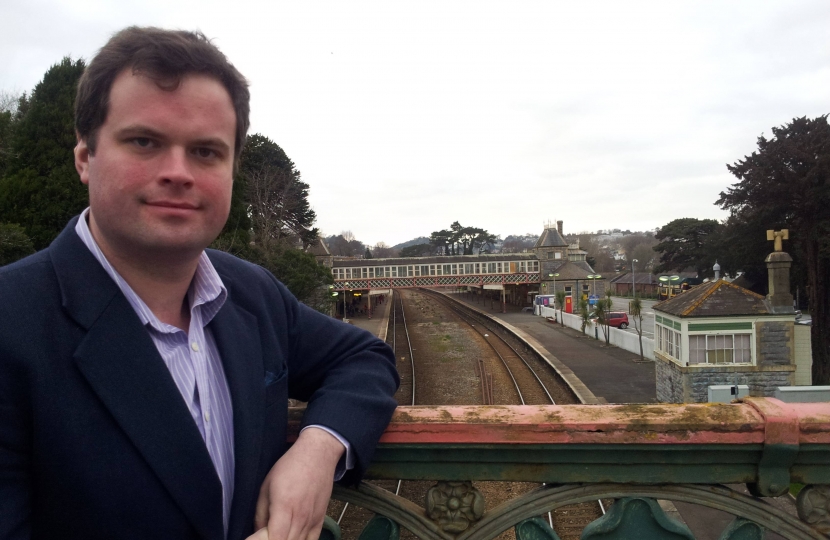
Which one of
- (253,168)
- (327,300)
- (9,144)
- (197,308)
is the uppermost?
(253,168)

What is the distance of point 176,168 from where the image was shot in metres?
1.15

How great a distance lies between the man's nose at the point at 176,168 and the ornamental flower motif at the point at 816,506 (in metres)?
1.68

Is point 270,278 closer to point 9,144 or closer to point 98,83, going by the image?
point 98,83

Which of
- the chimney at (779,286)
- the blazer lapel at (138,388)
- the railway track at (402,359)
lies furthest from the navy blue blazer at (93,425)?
the chimney at (779,286)

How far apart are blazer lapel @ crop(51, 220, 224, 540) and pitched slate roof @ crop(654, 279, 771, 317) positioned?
1482 centimetres

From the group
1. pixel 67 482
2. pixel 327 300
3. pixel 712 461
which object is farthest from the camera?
pixel 327 300

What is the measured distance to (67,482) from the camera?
3.20 feet

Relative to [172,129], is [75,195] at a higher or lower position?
higher

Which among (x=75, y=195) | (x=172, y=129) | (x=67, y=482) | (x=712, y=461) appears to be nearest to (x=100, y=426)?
(x=67, y=482)

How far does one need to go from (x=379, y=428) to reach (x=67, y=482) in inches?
26.6

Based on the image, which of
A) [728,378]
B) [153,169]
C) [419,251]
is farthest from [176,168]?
[419,251]

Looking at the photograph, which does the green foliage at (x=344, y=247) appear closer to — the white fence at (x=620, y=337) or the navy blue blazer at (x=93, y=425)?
the white fence at (x=620, y=337)

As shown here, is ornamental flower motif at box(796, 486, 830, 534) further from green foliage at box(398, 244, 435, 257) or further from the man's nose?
green foliage at box(398, 244, 435, 257)

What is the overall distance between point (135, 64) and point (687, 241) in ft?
161
